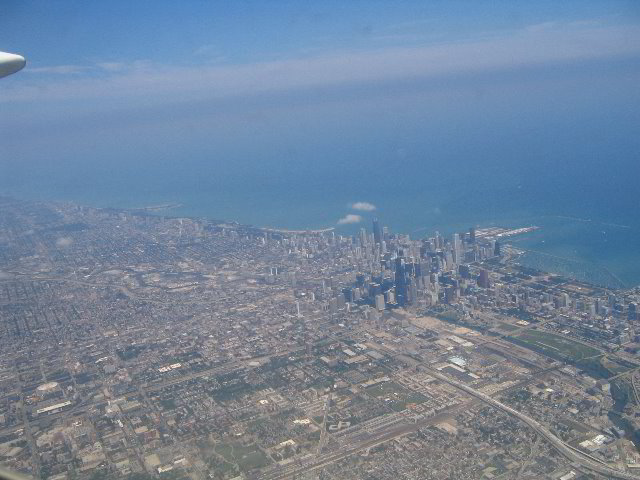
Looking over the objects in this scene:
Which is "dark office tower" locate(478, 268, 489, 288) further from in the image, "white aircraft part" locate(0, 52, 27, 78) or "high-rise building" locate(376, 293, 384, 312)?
"white aircraft part" locate(0, 52, 27, 78)

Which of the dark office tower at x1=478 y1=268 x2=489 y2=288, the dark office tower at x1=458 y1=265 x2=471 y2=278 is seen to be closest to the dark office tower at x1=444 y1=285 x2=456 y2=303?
the dark office tower at x1=478 y1=268 x2=489 y2=288

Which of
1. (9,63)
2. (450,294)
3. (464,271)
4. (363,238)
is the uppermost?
(9,63)

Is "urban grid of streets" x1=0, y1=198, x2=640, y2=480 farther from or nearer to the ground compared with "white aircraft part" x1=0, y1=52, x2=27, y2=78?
nearer to the ground

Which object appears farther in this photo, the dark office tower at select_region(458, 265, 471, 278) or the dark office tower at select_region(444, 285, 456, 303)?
the dark office tower at select_region(458, 265, 471, 278)

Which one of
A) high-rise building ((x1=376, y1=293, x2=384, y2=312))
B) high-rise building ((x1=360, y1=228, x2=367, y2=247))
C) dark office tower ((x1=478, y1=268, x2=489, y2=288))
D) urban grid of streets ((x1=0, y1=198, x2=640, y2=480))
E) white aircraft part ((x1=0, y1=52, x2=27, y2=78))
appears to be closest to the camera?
white aircraft part ((x1=0, y1=52, x2=27, y2=78))

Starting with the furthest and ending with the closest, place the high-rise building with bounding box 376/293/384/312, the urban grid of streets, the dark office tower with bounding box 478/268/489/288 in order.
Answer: the dark office tower with bounding box 478/268/489/288, the high-rise building with bounding box 376/293/384/312, the urban grid of streets

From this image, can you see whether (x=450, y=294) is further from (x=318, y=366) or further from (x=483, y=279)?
(x=318, y=366)

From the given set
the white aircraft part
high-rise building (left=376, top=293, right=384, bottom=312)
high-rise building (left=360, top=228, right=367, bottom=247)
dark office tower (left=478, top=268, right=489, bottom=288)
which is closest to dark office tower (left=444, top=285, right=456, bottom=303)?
dark office tower (left=478, top=268, right=489, bottom=288)

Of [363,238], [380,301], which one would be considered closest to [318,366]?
[380,301]

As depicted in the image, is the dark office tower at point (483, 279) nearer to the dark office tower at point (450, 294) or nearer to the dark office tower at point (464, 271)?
the dark office tower at point (464, 271)

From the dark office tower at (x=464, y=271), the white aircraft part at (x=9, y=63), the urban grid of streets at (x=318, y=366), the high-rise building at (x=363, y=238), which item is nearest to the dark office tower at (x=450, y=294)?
the urban grid of streets at (x=318, y=366)

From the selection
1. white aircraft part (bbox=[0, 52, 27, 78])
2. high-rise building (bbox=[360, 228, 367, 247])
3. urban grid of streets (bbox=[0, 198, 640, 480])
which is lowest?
urban grid of streets (bbox=[0, 198, 640, 480])
